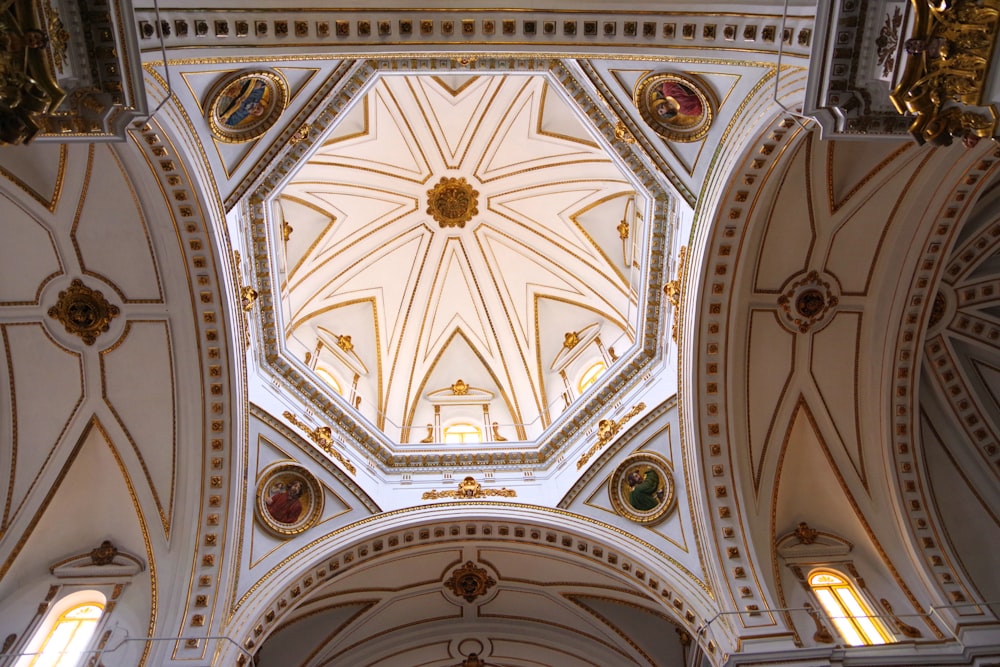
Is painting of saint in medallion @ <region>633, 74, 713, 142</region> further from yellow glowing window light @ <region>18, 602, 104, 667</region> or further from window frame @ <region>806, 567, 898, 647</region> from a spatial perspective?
yellow glowing window light @ <region>18, 602, 104, 667</region>

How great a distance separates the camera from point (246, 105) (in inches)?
409

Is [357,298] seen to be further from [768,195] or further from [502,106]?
[768,195]

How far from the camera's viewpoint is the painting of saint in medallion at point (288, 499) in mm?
12930

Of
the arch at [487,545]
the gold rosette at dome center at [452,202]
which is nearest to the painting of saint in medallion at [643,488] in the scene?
the arch at [487,545]

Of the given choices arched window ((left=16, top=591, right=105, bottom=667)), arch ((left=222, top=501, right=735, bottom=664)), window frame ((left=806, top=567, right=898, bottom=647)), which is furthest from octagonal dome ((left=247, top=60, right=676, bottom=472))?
arched window ((left=16, top=591, right=105, bottom=667))

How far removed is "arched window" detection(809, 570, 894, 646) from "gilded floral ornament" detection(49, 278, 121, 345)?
12820 millimetres

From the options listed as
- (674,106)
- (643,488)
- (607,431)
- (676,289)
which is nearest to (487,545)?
(643,488)

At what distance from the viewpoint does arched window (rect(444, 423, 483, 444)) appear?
17438 mm

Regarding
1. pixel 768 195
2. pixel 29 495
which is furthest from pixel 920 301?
pixel 29 495

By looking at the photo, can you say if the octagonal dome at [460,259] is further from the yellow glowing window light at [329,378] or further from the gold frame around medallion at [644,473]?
the gold frame around medallion at [644,473]

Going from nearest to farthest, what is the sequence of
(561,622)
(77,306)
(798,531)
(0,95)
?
(0,95), (77,306), (798,531), (561,622)

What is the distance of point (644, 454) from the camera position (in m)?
13.7

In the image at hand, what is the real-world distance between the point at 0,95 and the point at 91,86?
4.60ft

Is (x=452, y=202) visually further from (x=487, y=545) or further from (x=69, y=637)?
(x=69, y=637)
